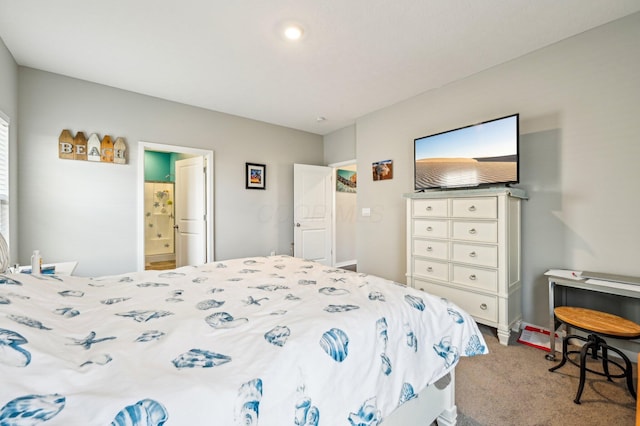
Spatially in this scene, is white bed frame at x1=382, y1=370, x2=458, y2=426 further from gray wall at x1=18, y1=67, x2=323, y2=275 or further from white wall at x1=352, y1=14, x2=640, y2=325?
gray wall at x1=18, y1=67, x2=323, y2=275

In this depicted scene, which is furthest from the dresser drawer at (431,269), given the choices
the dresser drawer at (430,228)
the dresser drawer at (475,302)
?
the dresser drawer at (430,228)

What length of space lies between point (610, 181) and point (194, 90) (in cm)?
426

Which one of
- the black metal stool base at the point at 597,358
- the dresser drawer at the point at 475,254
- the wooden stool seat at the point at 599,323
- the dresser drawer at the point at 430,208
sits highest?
the dresser drawer at the point at 430,208

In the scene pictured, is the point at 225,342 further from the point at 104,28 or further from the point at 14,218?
the point at 14,218

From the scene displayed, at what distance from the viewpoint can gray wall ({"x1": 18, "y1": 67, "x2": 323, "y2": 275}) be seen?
284 cm

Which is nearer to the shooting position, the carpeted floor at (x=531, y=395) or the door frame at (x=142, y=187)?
the carpeted floor at (x=531, y=395)

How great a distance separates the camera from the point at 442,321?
1.39 m

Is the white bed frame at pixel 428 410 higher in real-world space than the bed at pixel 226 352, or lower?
lower

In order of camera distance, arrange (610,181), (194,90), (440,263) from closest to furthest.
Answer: (610,181) → (440,263) → (194,90)

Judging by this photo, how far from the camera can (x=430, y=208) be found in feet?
9.49

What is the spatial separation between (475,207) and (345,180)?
11.7ft

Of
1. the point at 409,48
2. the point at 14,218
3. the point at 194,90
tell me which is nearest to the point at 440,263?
the point at 409,48

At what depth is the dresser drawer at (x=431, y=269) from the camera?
9.12ft

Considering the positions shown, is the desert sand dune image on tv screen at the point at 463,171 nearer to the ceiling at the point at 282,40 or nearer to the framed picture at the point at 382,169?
the framed picture at the point at 382,169
